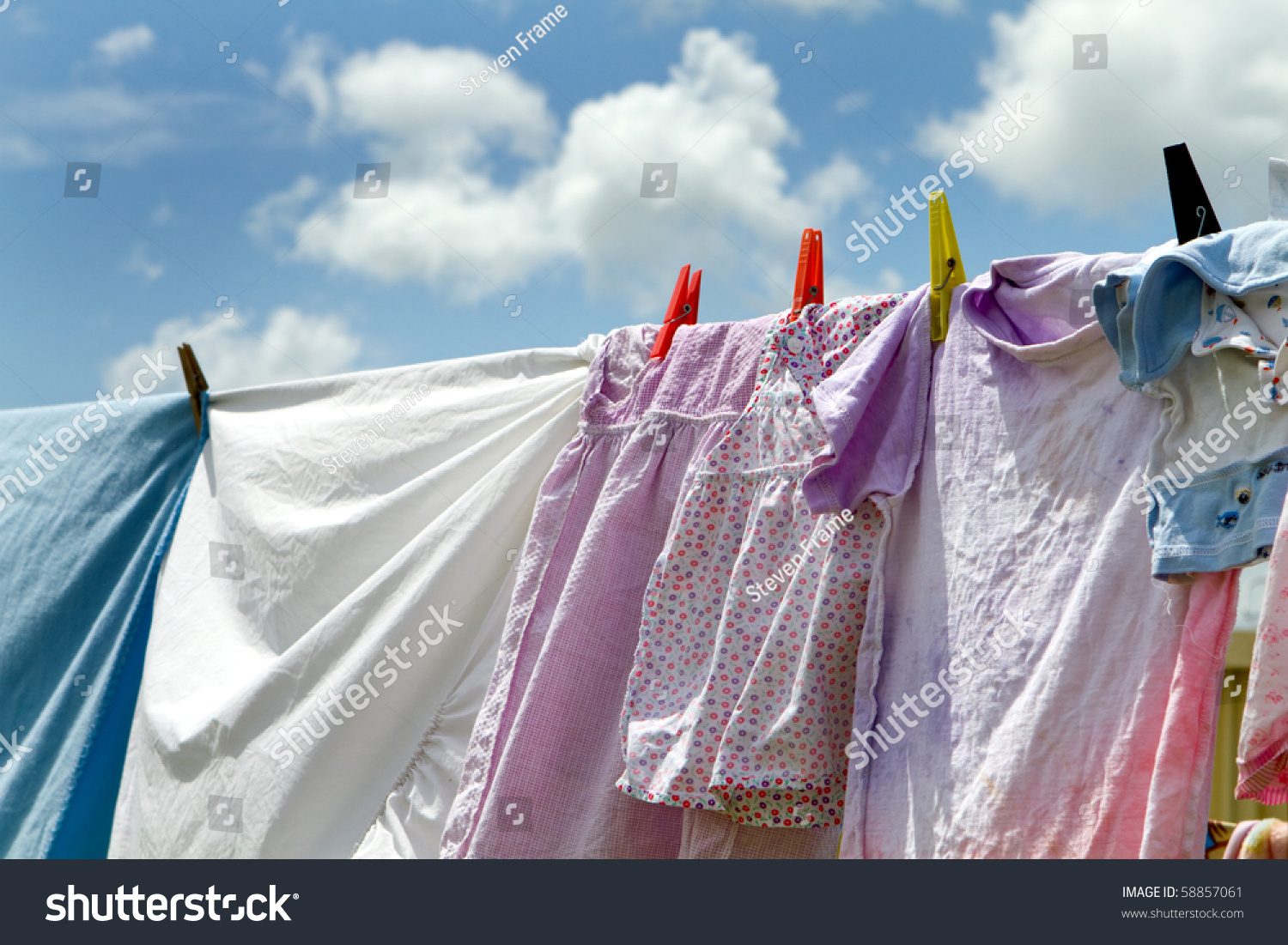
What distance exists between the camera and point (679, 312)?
1.19 m

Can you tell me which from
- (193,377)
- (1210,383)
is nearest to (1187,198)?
(1210,383)

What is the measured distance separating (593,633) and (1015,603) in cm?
41

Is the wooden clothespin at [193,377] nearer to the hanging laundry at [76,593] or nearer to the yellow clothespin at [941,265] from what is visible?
the hanging laundry at [76,593]

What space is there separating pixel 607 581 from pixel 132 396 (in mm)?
896

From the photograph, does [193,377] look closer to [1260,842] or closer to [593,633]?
[593,633]

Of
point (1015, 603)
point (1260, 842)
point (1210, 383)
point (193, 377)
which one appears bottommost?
point (1260, 842)

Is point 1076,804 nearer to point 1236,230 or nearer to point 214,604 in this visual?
point 1236,230

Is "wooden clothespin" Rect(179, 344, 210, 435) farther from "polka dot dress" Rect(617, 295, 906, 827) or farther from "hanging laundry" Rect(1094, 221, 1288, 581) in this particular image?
"hanging laundry" Rect(1094, 221, 1288, 581)

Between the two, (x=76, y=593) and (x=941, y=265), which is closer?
(x=941, y=265)

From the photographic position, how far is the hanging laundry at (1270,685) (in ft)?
2.26

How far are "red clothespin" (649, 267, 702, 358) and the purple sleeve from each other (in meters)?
0.26

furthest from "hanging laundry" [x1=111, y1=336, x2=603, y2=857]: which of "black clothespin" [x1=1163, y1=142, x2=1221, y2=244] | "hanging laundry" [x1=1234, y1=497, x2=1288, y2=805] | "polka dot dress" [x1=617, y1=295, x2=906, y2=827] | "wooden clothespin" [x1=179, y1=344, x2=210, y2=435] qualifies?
"hanging laundry" [x1=1234, y1=497, x2=1288, y2=805]

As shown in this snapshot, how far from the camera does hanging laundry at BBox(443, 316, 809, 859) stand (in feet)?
3.41

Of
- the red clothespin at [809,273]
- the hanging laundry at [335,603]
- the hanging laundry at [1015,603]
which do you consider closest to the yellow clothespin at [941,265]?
the hanging laundry at [1015,603]
